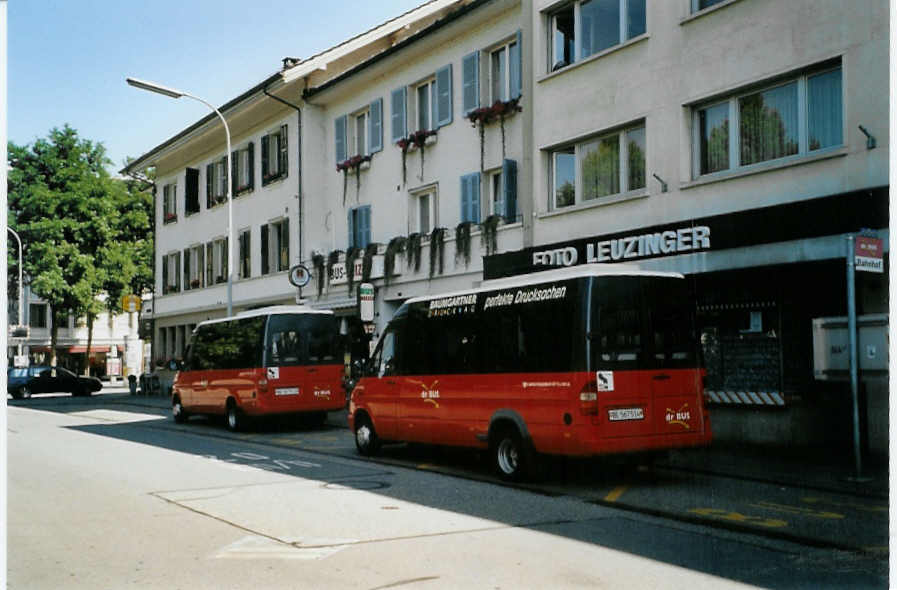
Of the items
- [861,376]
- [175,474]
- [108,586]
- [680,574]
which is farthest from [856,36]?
[108,586]

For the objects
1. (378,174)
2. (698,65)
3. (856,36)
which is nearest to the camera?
(856,36)

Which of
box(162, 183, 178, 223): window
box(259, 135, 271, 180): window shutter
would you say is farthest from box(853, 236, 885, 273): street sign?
box(162, 183, 178, 223): window

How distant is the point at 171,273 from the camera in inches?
1613

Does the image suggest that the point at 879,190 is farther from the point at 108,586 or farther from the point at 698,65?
the point at 108,586

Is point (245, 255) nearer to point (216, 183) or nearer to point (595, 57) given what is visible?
point (216, 183)

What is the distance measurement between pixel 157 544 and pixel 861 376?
960cm

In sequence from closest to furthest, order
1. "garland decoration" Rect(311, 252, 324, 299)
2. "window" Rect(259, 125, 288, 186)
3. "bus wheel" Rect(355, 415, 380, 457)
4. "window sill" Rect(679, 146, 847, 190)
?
"window sill" Rect(679, 146, 847, 190) < "bus wheel" Rect(355, 415, 380, 457) < "garland decoration" Rect(311, 252, 324, 299) < "window" Rect(259, 125, 288, 186)

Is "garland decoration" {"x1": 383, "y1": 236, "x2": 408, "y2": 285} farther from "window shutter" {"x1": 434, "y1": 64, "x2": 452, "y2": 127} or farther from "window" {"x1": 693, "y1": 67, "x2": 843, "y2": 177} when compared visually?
"window" {"x1": 693, "y1": 67, "x2": 843, "y2": 177}

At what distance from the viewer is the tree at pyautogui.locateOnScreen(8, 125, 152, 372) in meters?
11.1

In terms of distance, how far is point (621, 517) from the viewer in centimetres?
934

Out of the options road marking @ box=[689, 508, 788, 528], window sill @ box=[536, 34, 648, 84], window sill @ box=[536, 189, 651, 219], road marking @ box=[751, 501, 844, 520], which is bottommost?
road marking @ box=[751, 501, 844, 520]

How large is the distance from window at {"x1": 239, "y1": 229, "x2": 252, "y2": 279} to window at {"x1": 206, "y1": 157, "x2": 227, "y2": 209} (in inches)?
86.2

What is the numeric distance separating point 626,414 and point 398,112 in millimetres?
16270

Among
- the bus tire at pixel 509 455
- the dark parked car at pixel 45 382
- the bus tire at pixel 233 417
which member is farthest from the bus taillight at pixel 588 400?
the dark parked car at pixel 45 382
